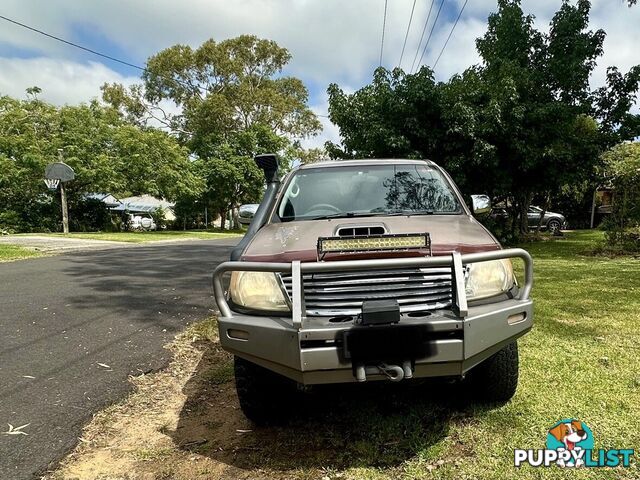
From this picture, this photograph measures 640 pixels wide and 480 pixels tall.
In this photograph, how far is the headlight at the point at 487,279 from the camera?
2352 millimetres

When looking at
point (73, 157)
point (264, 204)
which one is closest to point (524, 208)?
point (264, 204)

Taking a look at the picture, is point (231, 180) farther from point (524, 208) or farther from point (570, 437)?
point (570, 437)

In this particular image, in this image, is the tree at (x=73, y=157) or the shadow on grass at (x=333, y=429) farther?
the tree at (x=73, y=157)

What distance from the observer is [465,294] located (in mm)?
2209

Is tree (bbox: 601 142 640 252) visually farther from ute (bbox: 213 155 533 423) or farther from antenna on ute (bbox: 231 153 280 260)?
ute (bbox: 213 155 533 423)

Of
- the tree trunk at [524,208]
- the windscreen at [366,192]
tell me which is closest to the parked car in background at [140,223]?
the tree trunk at [524,208]

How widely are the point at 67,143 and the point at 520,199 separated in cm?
2151

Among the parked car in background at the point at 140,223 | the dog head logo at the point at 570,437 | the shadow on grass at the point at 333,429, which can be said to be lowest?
the shadow on grass at the point at 333,429

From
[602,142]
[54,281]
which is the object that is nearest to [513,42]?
[602,142]

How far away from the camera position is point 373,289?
2.28 meters

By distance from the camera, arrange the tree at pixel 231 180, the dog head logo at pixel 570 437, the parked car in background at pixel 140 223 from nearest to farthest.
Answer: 1. the dog head logo at pixel 570 437
2. the parked car in background at pixel 140 223
3. the tree at pixel 231 180

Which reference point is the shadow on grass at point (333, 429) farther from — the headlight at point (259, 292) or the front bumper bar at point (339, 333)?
the headlight at point (259, 292)

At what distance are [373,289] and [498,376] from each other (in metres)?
1.08

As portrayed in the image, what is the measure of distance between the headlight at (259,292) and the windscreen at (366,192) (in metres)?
1.03
